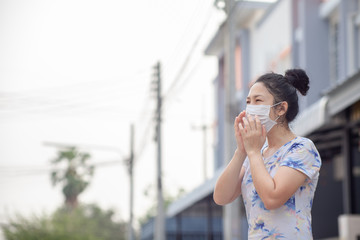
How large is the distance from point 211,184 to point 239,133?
732 inches

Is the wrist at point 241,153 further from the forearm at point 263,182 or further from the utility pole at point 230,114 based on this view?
the utility pole at point 230,114

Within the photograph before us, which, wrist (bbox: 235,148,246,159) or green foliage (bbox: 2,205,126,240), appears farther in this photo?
green foliage (bbox: 2,205,126,240)

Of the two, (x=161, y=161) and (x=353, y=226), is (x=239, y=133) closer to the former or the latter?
(x=353, y=226)

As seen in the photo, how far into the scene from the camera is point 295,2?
21.7 meters

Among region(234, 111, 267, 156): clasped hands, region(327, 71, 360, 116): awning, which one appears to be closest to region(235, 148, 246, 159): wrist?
region(234, 111, 267, 156): clasped hands

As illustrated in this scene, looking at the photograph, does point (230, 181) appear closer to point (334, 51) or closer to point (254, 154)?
point (254, 154)

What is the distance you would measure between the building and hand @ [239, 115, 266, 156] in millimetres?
5783

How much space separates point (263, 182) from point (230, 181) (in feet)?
1.22

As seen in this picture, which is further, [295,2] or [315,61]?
[295,2]

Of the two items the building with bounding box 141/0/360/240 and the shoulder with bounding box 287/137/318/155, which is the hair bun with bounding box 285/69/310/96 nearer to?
the shoulder with bounding box 287/137/318/155

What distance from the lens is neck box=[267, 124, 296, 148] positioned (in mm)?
4109

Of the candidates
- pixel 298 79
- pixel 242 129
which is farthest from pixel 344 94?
pixel 242 129

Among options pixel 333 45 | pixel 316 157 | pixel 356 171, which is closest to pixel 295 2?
pixel 333 45

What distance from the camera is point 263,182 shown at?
378 cm
